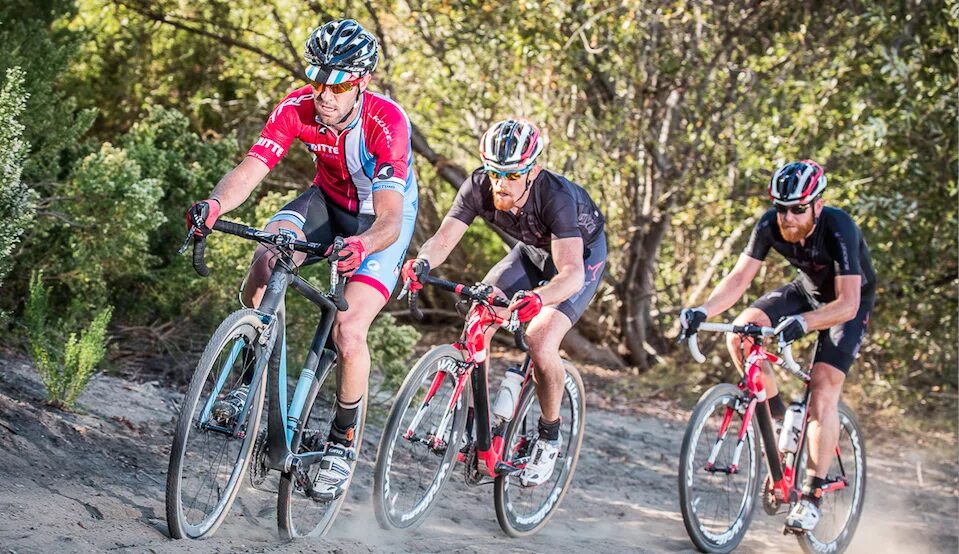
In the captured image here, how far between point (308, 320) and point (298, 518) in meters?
2.72

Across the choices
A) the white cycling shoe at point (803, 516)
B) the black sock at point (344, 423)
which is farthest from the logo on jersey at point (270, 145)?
the white cycling shoe at point (803, 516)

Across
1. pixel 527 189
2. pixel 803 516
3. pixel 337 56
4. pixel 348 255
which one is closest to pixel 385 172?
pixel 337 56

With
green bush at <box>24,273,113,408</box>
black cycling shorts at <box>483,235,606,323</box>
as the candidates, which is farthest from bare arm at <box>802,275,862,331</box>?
green bush at <box>24,273,113,408</box>

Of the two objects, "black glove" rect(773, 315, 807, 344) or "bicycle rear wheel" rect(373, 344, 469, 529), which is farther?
"black glove" rect(773, 315, 807, 344)

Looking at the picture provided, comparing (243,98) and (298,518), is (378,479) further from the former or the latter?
(243,98)

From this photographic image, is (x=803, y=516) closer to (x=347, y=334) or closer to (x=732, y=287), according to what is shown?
(x=732, y=287)

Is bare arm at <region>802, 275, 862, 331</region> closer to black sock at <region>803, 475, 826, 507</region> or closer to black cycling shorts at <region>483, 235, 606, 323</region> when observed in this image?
black sock at <region>803, 475, 826, 507</region>

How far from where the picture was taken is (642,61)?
1108 cm

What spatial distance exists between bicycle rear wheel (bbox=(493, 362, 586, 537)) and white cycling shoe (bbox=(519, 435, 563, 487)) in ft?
0.11

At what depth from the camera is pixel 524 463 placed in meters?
6.21

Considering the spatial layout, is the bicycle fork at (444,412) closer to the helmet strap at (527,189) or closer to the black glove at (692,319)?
the helmet strap at (527,189)

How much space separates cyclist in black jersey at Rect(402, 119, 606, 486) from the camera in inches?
228

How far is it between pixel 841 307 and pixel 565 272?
1794 mm

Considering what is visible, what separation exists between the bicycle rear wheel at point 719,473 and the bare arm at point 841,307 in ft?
1.98
